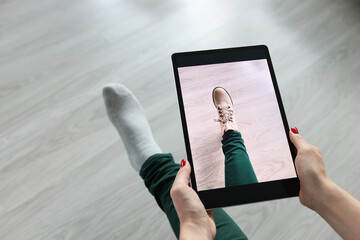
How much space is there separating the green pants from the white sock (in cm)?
7

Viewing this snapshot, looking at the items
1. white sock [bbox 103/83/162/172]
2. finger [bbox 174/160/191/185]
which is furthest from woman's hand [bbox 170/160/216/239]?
white sock [bbox 103/83/162/172]

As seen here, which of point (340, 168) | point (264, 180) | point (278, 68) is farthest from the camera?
point (278, 68)

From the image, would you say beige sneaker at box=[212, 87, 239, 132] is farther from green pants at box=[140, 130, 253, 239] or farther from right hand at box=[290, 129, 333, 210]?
right hand at box=[290, 129, 333, 210]

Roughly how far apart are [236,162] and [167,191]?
0.78ft

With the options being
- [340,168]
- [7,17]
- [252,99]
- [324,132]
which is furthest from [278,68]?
[7,17]

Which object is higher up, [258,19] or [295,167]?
[258,19]

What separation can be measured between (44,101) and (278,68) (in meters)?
0.88

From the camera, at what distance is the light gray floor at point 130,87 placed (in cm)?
78

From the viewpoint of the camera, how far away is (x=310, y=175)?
0.47m

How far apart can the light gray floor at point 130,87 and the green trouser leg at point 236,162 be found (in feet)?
1.17

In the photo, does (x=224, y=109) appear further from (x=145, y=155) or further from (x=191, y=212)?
(x=145, y=155)

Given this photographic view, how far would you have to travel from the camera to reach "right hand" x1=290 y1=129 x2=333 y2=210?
46 cm

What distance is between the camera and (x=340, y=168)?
0.87 metres

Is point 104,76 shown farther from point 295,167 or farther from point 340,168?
point 340,168
